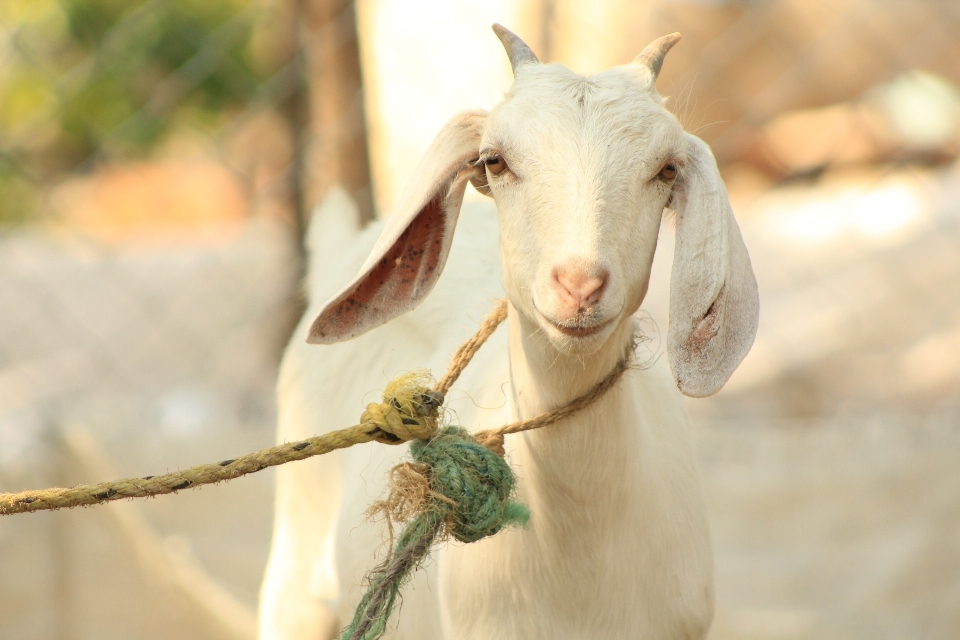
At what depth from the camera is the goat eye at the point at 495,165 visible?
51.1 inches

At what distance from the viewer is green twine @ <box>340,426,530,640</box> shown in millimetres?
1302

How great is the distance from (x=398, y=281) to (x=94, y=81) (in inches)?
267

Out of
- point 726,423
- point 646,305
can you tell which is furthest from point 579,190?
point 646,305

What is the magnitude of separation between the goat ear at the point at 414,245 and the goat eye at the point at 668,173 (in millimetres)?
259

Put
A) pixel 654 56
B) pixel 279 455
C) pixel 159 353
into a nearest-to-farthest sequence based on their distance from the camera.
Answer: pixel 279 455 < pixel 654 56 < pixel 159 353

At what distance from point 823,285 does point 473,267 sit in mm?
1843

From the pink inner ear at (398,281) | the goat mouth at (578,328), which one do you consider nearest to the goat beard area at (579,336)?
the goat mouth at (578,328)

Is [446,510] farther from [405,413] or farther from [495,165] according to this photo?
[495,165]

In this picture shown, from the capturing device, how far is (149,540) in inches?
133

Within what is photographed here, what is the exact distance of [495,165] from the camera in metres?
1.30

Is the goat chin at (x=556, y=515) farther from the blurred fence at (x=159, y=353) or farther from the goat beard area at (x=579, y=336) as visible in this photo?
the blurred fence at (x=159, y=353)

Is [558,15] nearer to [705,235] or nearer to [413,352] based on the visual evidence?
[413,352]

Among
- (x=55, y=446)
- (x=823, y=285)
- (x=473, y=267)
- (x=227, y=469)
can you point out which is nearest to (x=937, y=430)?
(x=823, y=285)

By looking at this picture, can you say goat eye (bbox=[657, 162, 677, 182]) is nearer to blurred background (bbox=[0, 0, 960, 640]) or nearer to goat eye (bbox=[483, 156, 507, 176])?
goat eye (bbox=[483, 156, 507, 176])
